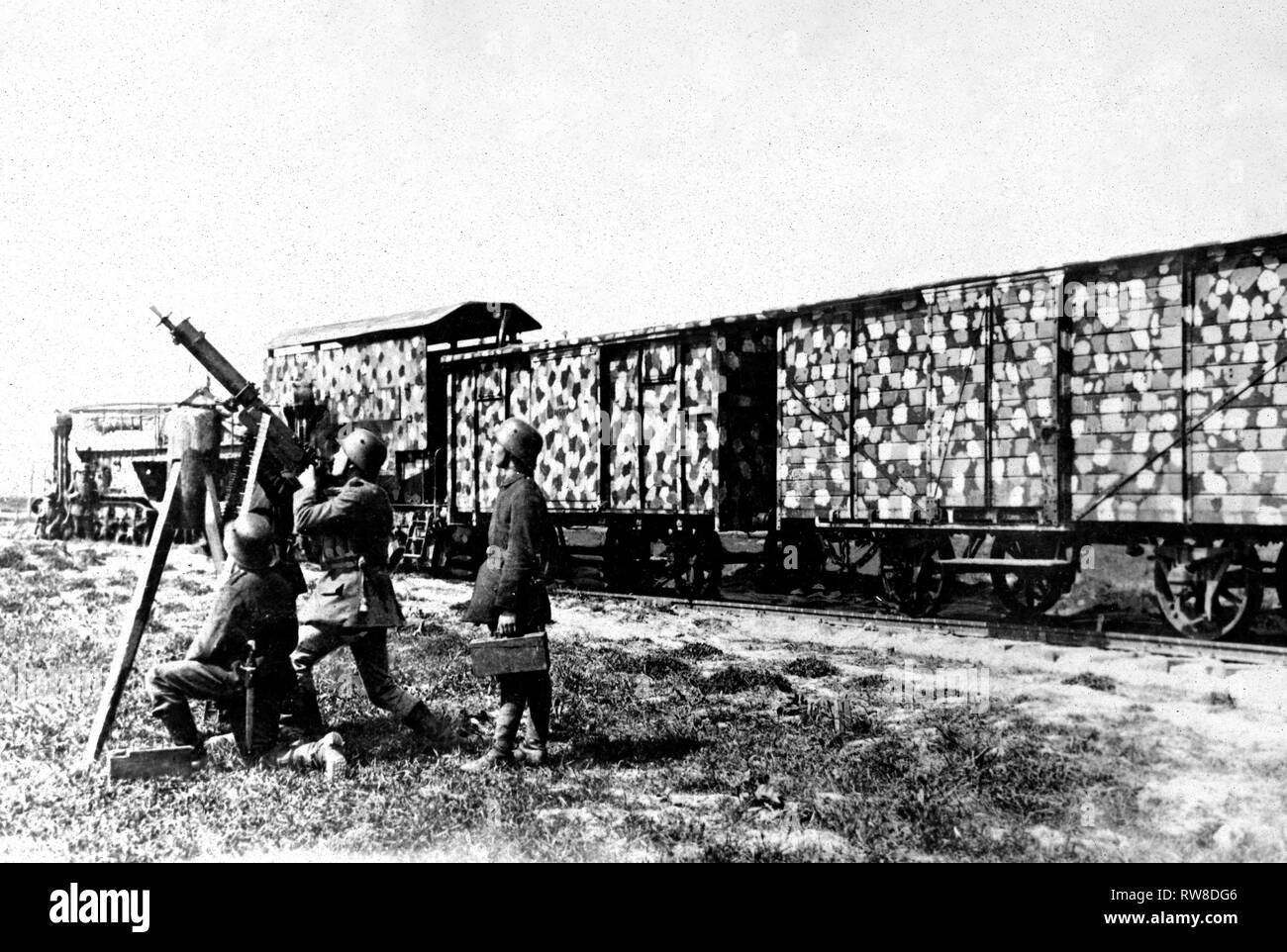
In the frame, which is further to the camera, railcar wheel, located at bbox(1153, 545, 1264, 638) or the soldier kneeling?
railcar wheel, located at bbox(1153, 545, 1264, 638)

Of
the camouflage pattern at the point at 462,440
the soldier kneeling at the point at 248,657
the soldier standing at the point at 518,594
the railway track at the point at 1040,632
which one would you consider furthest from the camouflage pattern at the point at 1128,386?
the camouflage pattern at the point at 462,440

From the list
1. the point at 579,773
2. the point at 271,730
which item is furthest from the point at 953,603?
the point at 271,730

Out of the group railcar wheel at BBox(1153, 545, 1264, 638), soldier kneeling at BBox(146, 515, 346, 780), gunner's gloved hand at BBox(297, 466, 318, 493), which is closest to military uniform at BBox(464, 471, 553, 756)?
soldier kneeling at BBox(146, 515, 346, 780)

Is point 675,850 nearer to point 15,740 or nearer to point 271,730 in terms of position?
point 271,730

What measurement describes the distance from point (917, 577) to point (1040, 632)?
1752mm

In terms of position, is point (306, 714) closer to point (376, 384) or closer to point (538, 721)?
point (538, 721)

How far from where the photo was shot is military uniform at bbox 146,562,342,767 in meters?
5.11

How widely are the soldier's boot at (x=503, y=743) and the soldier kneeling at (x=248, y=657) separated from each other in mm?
749

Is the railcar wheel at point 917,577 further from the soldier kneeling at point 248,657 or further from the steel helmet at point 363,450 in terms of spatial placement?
the soldier kneeling at point 248,657

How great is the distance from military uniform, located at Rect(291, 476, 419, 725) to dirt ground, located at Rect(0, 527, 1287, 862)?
479 mm

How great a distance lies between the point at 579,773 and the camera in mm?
5297

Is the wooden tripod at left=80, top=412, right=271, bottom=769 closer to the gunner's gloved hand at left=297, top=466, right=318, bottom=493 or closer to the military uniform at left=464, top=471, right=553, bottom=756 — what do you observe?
the gunner's gloved hand at left=297, top=466, right=318, bottom=493

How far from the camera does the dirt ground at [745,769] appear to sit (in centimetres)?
434

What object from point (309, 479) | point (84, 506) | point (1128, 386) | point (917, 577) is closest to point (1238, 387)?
point (1128, 386)
